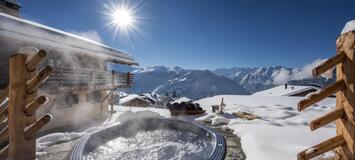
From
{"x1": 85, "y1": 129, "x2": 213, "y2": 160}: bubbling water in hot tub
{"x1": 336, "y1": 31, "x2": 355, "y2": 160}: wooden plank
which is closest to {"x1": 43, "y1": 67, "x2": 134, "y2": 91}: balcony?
{"x1": 85, "y1": 129, "x2": 213, "y2": 160}: bubbling water in hot tub

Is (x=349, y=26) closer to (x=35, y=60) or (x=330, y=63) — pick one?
(x=330, y=63)

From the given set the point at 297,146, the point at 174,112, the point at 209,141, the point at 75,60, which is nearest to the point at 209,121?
the point at 174,112

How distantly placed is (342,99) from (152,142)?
10338 mm

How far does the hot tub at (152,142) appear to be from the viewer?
8.94m

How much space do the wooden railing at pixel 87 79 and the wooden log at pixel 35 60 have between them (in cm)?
1083

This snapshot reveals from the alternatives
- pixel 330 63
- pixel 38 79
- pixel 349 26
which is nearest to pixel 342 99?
pixel 330 63

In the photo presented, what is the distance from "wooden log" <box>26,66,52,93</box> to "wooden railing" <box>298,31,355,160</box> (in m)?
2.84

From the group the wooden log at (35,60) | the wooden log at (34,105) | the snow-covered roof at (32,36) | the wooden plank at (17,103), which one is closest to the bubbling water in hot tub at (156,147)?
the wooden plank at (17,103)

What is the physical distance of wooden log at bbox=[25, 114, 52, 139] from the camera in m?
2.88

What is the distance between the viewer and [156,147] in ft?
34.4

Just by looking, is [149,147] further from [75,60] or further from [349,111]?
[75,60]

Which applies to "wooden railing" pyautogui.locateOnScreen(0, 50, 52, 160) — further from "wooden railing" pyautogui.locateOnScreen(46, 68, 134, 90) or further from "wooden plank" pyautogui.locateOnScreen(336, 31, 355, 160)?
"wooden railing" pyautogui.locateOnScreen(46, 68, 134, 90)

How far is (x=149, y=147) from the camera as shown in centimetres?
1052

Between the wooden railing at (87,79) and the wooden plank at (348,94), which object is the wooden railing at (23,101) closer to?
the wooden plank at (348,94)
